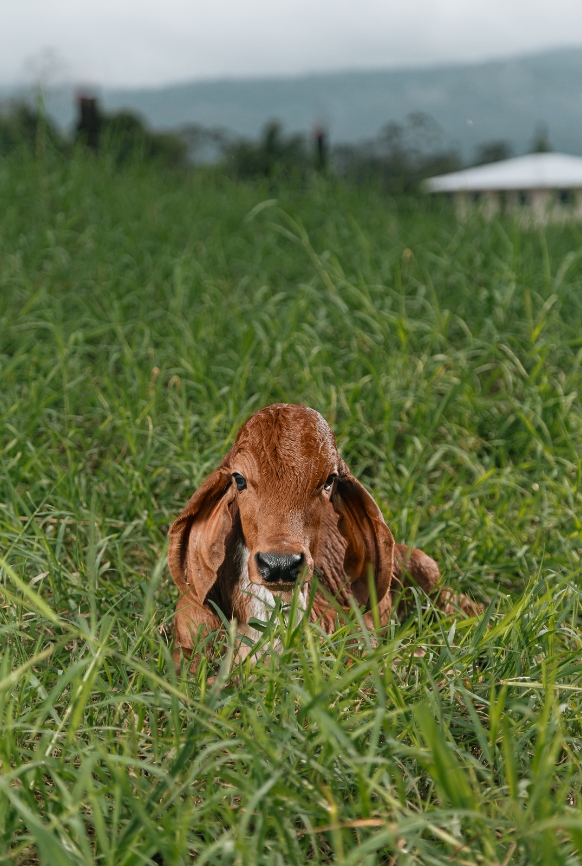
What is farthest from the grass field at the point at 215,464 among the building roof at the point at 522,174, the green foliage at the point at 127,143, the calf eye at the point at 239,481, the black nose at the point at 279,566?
the building roof at the point at 522,174

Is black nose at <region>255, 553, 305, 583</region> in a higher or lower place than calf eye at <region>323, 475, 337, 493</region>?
lower

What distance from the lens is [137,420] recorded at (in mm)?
3527

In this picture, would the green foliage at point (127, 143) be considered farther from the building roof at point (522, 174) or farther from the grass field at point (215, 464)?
the building roof at point (522, 174)

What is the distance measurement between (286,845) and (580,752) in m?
0.68

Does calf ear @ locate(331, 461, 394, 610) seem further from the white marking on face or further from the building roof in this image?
the building roof

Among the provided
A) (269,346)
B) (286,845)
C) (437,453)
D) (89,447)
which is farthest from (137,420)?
(286,845)

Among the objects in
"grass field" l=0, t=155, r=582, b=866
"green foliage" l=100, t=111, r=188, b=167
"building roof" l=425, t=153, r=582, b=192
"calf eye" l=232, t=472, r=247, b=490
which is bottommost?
"grass field" l=0, t=155, r=582, b=866

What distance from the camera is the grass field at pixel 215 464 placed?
161cm

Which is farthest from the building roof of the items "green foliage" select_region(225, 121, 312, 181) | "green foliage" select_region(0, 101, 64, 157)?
"green foliage" select_region(0, 101, 64, 157)

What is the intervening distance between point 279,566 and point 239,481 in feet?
1.03

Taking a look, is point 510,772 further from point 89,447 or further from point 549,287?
point 549,287

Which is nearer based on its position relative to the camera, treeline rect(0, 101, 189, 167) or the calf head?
the calf head

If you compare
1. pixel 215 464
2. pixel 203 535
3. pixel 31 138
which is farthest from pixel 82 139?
pixel 203 535

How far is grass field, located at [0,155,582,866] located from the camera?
1609 millimetres
